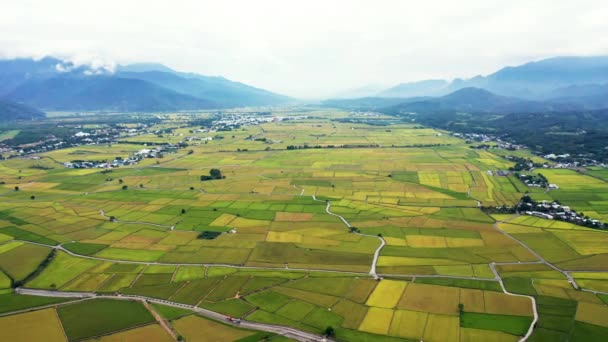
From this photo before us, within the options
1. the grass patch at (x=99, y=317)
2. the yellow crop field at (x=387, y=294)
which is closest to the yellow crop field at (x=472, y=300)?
the yellow crop field at (x=387, y=294)

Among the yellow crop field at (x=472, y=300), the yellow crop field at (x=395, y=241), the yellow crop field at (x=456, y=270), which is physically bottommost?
the yellow crop field at (x=456, y=270)

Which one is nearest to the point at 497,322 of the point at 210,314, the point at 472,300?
the point at 472,300

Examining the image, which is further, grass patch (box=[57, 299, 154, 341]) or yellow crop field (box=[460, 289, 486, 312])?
yellow crop field (box=[460, 289, 486, 312])

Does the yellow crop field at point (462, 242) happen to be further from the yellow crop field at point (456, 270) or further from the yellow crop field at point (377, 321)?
the yellow crop field at point (377, 321)

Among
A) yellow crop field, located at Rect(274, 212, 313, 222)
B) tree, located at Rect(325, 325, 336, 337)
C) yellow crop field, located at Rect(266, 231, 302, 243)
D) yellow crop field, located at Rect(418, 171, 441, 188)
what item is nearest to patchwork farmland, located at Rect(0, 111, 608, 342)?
tree, located at Rect(325, 325, 336, 337)

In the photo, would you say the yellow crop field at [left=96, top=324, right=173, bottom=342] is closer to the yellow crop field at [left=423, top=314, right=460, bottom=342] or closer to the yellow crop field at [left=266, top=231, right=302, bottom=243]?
the yellow crop field at [left=266, top=231, right=302, bottom=243]

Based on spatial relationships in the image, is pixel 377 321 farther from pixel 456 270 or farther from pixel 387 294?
pixel 456 270
